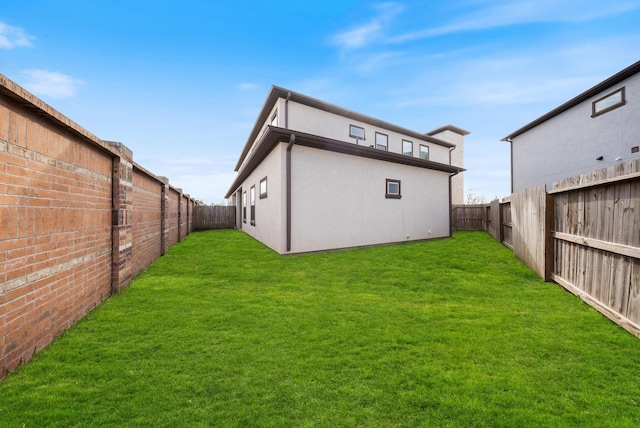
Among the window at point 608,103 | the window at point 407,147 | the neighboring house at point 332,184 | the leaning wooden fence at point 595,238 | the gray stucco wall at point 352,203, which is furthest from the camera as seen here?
the window at point 407,147

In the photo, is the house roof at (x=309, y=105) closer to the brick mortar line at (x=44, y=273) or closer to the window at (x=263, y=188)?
the window at (x=263, y=188)

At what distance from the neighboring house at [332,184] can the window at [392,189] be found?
57 millimetres

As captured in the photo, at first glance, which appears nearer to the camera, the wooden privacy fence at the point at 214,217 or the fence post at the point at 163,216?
the fence post at the point at 163,216

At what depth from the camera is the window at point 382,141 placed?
16.1 metres

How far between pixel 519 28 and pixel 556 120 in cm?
748

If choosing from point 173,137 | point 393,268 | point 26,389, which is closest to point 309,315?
point 26,389

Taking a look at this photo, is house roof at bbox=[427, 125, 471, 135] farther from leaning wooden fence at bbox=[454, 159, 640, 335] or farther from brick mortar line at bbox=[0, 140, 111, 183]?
brick mortar line at bbox=[0, 140, 111, 183]

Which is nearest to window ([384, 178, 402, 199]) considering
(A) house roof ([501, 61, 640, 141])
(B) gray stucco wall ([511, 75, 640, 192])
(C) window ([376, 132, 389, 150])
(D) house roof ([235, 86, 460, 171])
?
(C) window ([376, 132, 389, 150])

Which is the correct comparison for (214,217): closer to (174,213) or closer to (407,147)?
(174,213)

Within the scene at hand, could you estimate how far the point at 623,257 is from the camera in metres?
3.87

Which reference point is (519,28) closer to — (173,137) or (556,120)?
(556,120)

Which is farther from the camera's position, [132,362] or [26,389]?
[132,362]

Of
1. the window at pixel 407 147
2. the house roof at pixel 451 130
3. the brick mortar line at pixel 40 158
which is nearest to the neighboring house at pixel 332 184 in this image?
the window at pixel 407 147

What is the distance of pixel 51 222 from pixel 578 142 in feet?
61.2
